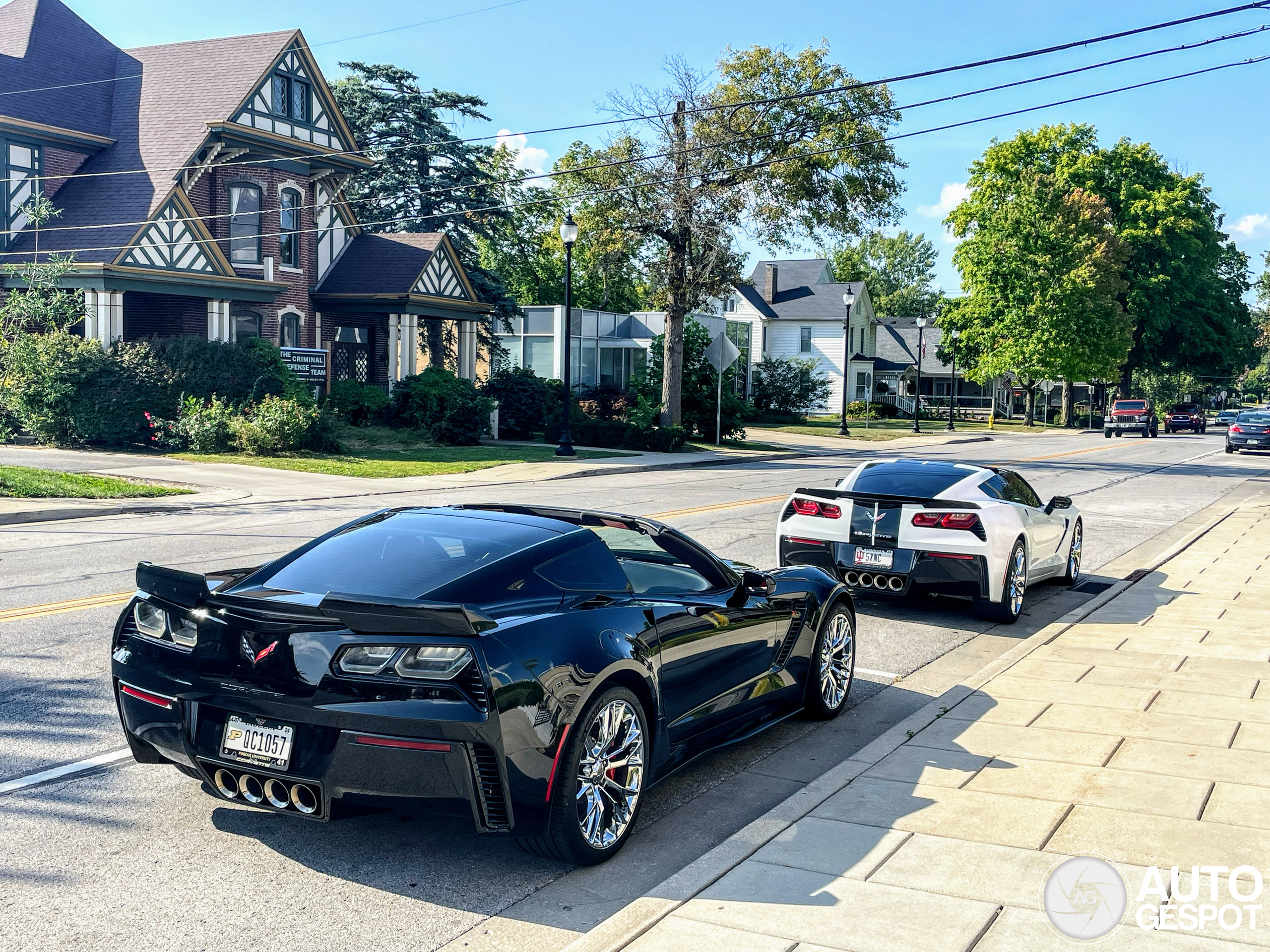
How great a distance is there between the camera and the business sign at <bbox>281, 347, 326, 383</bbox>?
30.6m

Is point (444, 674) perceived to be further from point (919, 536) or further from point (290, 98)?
point (290, 98)

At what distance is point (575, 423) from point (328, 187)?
1125cm

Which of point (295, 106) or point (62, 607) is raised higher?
point (295, 106)

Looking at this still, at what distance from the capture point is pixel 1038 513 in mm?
11062

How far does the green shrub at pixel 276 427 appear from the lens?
2594 cm

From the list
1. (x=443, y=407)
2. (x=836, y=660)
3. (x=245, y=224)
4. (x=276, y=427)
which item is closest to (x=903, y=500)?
(x=836, y=660)

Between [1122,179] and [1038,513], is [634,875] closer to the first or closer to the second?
[1038,513]

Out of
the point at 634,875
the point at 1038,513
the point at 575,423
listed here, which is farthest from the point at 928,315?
the point at 634,875

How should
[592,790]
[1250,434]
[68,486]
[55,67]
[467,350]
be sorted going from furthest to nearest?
[1250,434] < [467,350] < [55,67] < [68,486] < [592,790]

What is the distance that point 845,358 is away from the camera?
209 feet

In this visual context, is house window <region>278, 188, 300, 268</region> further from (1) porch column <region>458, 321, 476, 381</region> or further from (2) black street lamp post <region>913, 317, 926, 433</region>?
(2) black street lamp post <region>913, 317, 926, 433</region>

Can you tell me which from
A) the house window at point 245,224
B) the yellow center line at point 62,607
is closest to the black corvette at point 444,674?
the yellow center line at point 62,607

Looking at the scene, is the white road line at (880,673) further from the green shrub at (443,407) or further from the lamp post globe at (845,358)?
the lamp post globe at (845,358)

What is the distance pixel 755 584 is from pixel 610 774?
5.35 feet
